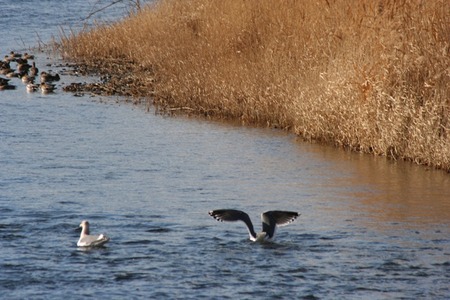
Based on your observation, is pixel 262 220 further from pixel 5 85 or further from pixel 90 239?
pixel 5 85

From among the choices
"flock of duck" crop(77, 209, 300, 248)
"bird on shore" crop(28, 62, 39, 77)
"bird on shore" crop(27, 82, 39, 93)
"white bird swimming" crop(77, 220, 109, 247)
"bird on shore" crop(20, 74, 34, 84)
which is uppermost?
"bird on shore" crop(28, 62, 39, 77)

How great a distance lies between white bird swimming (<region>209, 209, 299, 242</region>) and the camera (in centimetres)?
1109

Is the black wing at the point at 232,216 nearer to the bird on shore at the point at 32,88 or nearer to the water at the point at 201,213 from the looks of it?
the water at the point at 201,213

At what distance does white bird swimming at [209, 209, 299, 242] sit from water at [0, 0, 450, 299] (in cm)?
14

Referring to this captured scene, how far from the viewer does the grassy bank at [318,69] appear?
574 inches

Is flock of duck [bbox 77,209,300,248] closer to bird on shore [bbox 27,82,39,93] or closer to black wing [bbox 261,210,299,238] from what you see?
black wing [bbox 261,210,299,238]

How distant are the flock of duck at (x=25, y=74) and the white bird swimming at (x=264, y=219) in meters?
11.0

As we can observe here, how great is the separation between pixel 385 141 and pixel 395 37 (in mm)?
1442

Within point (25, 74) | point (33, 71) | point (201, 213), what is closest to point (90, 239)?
point (201, 213)

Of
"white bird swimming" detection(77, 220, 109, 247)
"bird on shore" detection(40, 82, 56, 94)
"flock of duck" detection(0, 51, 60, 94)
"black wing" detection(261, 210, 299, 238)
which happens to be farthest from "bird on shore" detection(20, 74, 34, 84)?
"black wing" detection(261, 210, 299, 238)

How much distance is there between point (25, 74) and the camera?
77.8ft

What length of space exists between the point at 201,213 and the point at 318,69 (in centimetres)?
502

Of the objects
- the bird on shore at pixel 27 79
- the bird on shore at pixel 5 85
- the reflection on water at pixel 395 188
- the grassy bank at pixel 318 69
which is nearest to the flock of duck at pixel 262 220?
the reflection on water at pixel 395 188

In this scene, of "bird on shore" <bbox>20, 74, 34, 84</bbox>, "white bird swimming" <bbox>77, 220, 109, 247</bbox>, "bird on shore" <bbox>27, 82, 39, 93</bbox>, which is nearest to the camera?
"white bird swimming" <bbox>77, 220, 109, 247</bbox>
